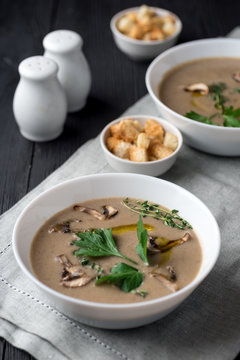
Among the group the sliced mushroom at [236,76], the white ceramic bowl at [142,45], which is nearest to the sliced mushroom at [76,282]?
the sliced mushroom at [236,76]

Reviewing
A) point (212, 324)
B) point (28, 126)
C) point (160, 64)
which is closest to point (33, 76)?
point (28, 126)

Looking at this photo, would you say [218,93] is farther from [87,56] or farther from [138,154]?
[87,56]

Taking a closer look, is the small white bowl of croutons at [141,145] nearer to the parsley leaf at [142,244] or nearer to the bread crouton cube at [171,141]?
the bread crouton cube at [171,141]

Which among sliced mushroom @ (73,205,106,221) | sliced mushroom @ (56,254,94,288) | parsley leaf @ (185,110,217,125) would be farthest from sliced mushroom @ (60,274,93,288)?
parsley leaf @ (185,110,217,125)

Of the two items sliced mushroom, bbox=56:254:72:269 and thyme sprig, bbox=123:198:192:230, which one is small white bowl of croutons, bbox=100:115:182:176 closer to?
thyme sprig, bbox=123:198:192:230

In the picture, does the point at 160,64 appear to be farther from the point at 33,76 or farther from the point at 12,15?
the point at 12,15

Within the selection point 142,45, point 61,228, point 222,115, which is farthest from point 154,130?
point 142,45
